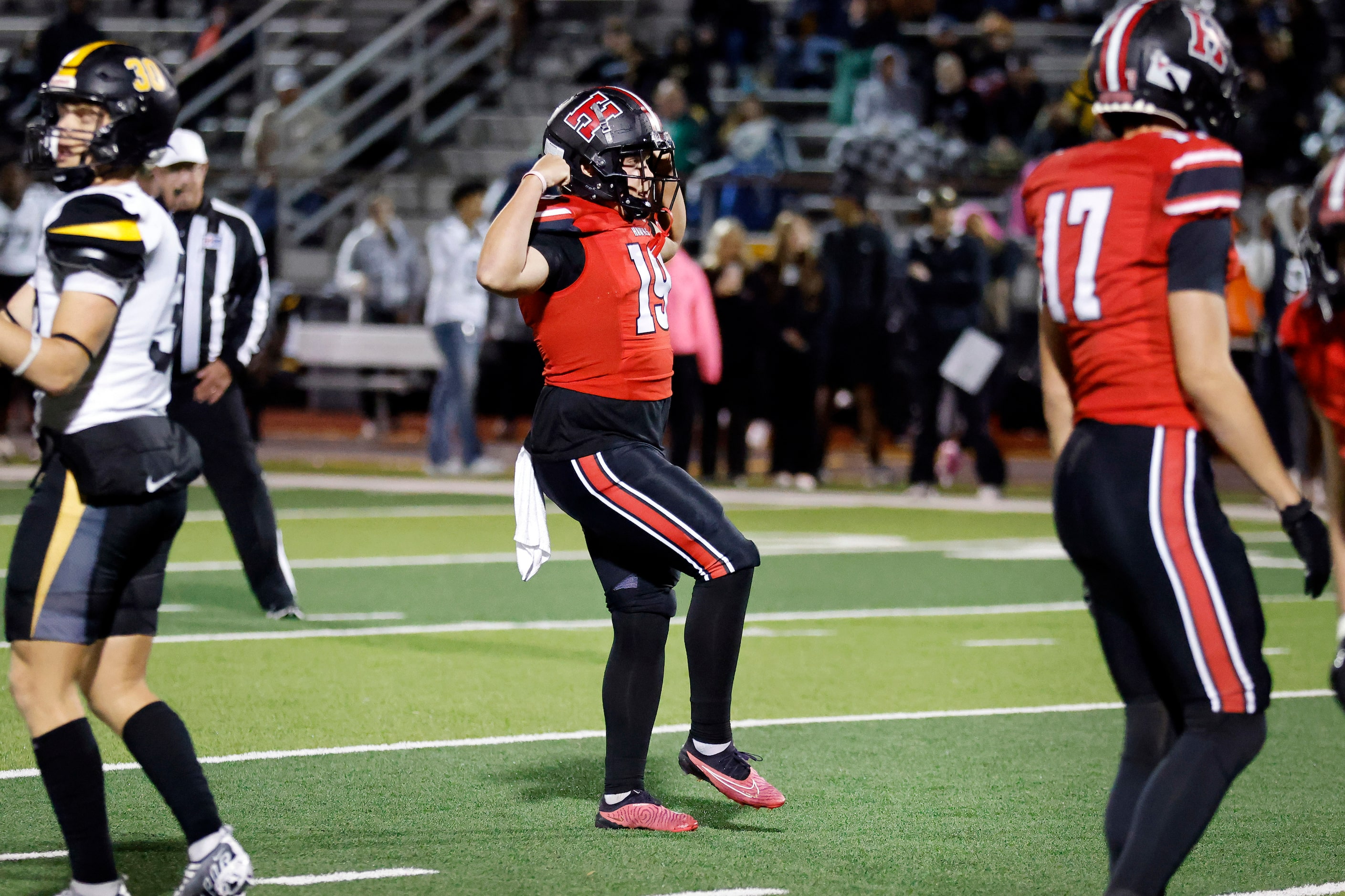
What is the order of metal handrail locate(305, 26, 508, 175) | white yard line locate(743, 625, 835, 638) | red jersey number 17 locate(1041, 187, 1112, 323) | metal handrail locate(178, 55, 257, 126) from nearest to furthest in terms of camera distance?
red jersey number 17 locate(1041, 187, 1112, 323) → white yard line locate(743, 625, 835, 638) → metal handrail locate(305, 26, 508, 175) → metal handrail locate(178, 55, 257, 126)

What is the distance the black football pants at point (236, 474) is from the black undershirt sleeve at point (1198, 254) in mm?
5596

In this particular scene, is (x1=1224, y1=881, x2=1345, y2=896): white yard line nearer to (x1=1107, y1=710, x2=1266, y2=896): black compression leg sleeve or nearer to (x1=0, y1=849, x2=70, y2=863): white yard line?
(x1=1107, y1=710, x2=1266, y2=896): black compression leg sleeve

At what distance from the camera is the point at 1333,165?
369cm

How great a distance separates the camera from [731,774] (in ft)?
17.3

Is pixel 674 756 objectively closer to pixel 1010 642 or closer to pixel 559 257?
pixel 559 257

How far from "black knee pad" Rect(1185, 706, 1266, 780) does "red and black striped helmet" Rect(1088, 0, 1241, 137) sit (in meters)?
1.19

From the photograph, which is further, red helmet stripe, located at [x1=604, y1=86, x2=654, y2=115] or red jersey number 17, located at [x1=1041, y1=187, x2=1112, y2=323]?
red helmet stripe, located at [x1=604, y1=86, x2=654, y2=115]

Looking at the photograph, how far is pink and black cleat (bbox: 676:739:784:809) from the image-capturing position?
526 cm

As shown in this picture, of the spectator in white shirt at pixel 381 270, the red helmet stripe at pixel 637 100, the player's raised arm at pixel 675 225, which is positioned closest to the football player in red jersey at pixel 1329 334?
the red helmet stripe at pixel 637 100

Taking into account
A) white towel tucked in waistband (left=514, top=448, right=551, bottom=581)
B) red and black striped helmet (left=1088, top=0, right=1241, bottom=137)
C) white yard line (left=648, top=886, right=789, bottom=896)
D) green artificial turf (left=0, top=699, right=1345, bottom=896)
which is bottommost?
green artificial turf (left=0, top=699, right=1345, bottom=896)

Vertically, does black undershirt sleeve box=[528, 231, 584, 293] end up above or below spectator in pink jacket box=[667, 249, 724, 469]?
above

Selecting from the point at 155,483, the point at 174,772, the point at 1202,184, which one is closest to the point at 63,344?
the point at 155,483

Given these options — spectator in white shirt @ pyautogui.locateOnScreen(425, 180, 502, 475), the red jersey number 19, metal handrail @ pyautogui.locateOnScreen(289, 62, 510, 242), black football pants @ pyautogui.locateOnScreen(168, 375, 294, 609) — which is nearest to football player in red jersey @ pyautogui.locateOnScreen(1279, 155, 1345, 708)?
the red jersey number 19

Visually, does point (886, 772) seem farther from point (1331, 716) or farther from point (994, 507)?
point (994, 507)
